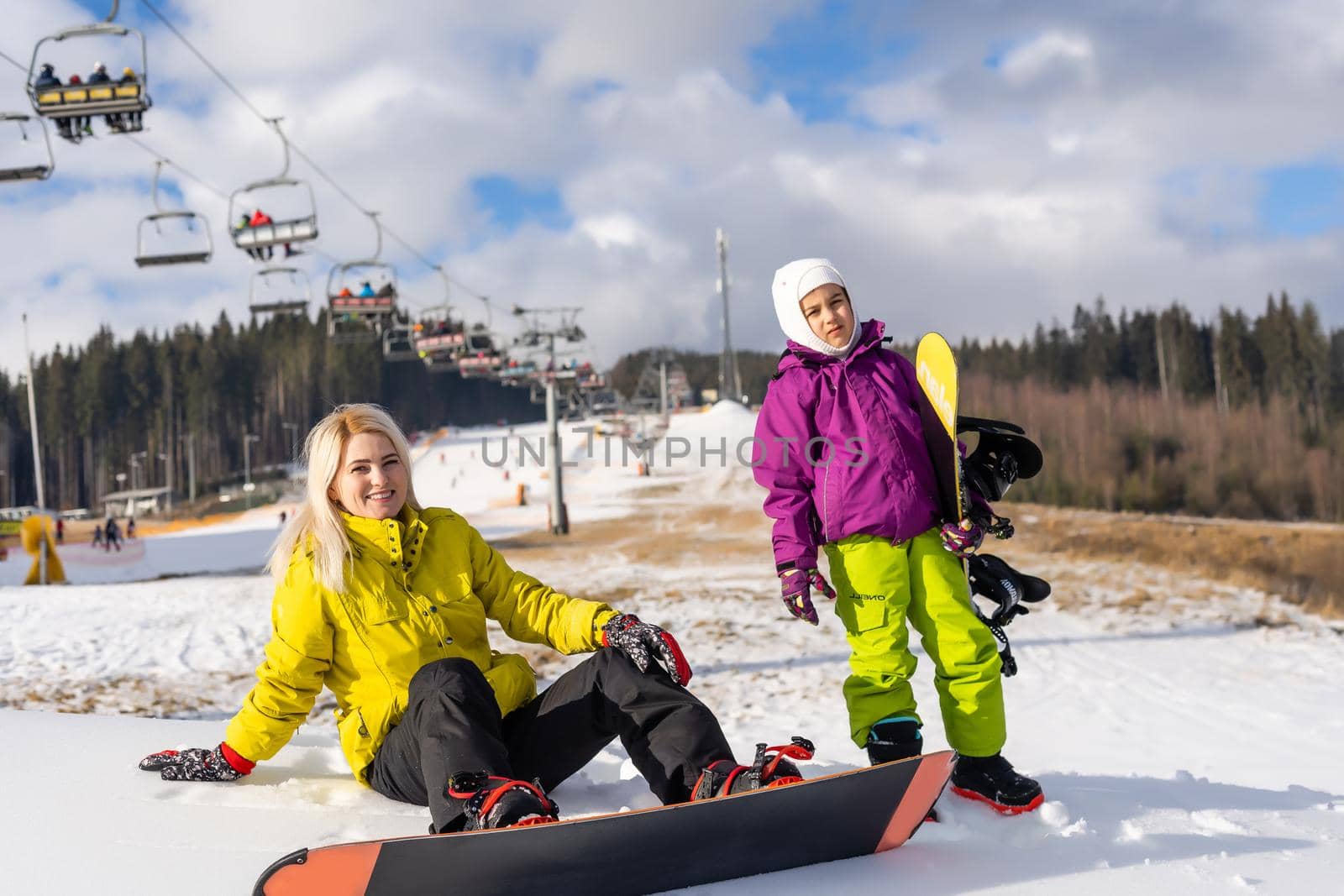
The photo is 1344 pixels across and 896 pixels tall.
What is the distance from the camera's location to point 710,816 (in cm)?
171

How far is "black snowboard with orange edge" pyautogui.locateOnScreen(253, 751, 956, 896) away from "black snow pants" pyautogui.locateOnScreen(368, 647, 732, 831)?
177mm

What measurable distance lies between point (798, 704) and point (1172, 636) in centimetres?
421

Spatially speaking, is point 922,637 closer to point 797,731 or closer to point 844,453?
point 844,453

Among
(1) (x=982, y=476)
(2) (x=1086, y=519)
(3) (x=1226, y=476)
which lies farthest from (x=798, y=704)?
(3) (x=1226, y=476)

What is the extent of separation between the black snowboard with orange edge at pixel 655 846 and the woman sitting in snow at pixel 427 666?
4.6 inches

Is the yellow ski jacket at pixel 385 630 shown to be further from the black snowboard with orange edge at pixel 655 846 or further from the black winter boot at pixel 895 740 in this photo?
the black winter boot at pixel 895 740

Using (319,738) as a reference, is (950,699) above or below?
above

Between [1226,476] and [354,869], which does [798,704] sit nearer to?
[354,869]

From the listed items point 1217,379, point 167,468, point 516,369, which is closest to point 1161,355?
point 1217,379

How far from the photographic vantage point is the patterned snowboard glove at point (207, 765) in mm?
2471

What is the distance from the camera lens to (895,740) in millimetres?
2389

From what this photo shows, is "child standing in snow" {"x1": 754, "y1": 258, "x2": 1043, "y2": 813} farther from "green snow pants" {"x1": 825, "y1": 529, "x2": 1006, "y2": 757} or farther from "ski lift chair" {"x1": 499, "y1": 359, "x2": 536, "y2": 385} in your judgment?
"ski lift chair" {"x1": 499, "y1": 359, "x2": 536, "y2": 385}

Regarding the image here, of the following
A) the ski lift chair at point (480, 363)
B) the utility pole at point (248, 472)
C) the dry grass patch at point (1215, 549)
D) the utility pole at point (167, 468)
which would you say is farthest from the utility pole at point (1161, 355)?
the utility pole at point (167, 468)

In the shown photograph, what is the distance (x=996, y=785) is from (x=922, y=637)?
42cm
